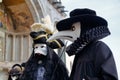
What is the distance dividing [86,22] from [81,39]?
0.13 metres

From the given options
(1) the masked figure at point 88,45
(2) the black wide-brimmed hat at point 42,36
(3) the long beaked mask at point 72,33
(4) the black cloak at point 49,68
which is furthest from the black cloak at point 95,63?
(2) the black wide-brimmed hat at point 42,36

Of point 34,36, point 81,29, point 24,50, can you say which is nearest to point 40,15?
point 24,50

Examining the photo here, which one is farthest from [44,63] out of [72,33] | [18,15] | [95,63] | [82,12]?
[18,15]

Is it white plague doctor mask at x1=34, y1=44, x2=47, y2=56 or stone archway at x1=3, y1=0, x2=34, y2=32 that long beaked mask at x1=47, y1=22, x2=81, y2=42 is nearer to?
white plague doctor mask at x1=34, y1=44, x2=47, y2=56

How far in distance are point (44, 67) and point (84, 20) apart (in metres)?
0.69

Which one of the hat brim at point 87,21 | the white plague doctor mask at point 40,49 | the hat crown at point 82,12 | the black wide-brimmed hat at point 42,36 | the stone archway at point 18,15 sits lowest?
the stone archway at point 18,15

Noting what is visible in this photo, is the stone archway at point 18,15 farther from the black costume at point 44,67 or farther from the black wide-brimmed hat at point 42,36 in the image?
the black costume at point 44,67

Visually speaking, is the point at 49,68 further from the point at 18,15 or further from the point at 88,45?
the point at 18,15

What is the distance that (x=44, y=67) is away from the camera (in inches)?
99.9

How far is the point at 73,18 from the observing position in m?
2.03

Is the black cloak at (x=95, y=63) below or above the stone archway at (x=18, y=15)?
above

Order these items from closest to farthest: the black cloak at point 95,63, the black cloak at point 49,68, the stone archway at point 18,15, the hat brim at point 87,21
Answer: the black cloak at point 95,63, the hat brim at point 87,21, the black cloak at point 49,68, the stone archway at point 18,15

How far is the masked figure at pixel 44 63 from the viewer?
2445 mm

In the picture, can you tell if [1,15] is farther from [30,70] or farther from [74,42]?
[74,42]
